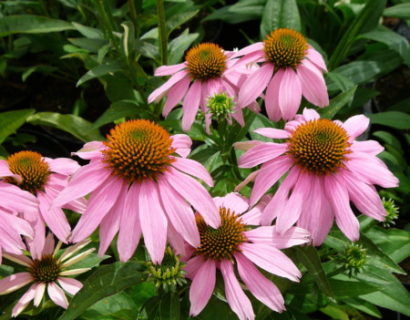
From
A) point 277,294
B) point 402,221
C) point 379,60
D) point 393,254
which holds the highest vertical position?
point 277,294

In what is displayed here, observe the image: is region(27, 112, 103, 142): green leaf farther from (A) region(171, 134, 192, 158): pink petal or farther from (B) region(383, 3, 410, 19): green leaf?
(B) region(383, 3, 410, 19): green leaf

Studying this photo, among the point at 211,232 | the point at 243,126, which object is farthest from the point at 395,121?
the point at 211,232

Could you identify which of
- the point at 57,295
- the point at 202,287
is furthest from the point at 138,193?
the point at 57,295

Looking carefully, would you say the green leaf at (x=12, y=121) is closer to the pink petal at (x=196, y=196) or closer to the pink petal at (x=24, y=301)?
the pink petal at (x=24, y=301)

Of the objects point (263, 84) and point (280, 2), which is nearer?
point (263, 84)

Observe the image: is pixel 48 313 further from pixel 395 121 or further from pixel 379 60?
pixel 379 60

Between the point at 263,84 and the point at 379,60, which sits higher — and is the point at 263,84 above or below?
above

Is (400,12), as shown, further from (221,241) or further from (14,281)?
(14,281)
